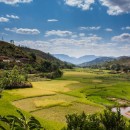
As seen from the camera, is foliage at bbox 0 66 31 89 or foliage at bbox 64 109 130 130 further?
foliage at bbox 0 66 31 89

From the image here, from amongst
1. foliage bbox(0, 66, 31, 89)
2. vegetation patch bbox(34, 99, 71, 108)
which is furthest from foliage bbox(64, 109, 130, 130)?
foliage bbox(0, 66, 31, 89)

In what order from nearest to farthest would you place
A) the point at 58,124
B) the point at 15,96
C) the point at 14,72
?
the point at 58,124 → the point at 15,96 → the point at 14,72

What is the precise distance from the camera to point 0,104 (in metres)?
67.9

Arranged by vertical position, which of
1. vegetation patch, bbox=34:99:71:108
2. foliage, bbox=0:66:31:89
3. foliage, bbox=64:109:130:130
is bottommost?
vegetation patch, bbox=34:99:71:108

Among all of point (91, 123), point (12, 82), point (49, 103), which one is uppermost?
point (12, 82)

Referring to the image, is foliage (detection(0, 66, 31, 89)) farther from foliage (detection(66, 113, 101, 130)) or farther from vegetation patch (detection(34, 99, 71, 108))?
foliage (detection(66, 113, 101, 130))

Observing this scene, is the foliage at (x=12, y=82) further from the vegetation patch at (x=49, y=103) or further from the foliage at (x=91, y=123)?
the foliage at (x=91, y=123)

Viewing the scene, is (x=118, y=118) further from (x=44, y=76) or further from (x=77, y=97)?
(x=44, y=76)

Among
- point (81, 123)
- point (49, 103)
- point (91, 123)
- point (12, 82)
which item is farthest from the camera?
point (12, 82)

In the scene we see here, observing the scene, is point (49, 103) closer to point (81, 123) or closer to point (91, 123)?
point (91, 123)

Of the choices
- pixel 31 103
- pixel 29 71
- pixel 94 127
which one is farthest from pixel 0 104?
pixel 29 71

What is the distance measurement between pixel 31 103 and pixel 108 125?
3756cm

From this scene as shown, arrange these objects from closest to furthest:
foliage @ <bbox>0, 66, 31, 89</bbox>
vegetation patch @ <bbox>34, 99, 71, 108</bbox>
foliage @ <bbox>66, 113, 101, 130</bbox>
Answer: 1. foliage @ <bbox>66, 113, 101, 130</bbox>
2. vegetation patch @ <bbox>34, 99, 71, 108</bbox>
3. foliage @ <bbox>0, 66, 31, 89</bbox>

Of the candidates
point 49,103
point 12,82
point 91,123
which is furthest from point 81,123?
point 12,82
